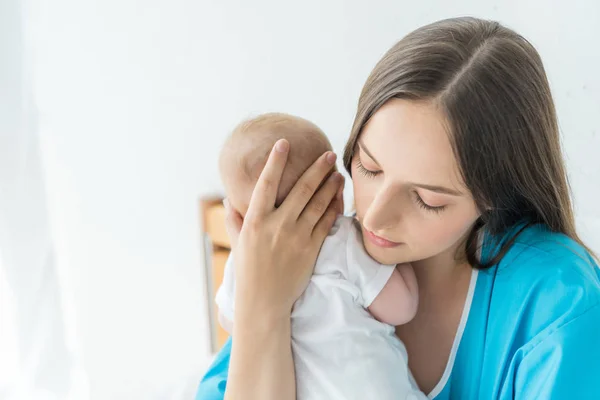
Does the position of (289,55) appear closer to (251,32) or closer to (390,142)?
(251,32)

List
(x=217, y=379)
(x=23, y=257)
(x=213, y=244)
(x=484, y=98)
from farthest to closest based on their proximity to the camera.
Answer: (x=213, y=244) < (x=23, y=257) < (x=217, y=379) < (x=484, y=98)

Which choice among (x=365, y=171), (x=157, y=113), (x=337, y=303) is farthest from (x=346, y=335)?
(x=157, y=113)

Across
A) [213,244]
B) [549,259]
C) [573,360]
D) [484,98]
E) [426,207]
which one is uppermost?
[484,98]

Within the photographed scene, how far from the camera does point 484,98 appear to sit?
3.11 feet

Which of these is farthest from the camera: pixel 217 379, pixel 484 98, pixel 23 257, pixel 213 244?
pixel 213 244

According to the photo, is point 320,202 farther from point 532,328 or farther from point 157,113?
point 157,113

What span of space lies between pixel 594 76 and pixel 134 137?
4.95ft

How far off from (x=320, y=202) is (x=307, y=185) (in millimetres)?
44

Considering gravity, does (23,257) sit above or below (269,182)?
below

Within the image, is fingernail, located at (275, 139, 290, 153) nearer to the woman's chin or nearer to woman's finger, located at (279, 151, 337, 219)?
woman's finger, located at (279, 151, 337, 219)

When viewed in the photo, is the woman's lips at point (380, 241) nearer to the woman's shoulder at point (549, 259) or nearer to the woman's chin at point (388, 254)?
the woman's chin at point (388, 254)

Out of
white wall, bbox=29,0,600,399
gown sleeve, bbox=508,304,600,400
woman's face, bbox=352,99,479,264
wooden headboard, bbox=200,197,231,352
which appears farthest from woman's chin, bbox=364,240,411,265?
wooden headboard, bbox=200,197,231,352

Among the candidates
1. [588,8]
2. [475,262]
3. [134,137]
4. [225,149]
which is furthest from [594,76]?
[134,137]

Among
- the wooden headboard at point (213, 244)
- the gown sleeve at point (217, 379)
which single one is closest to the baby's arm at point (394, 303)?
the gown sleeve at point (217, 379)
